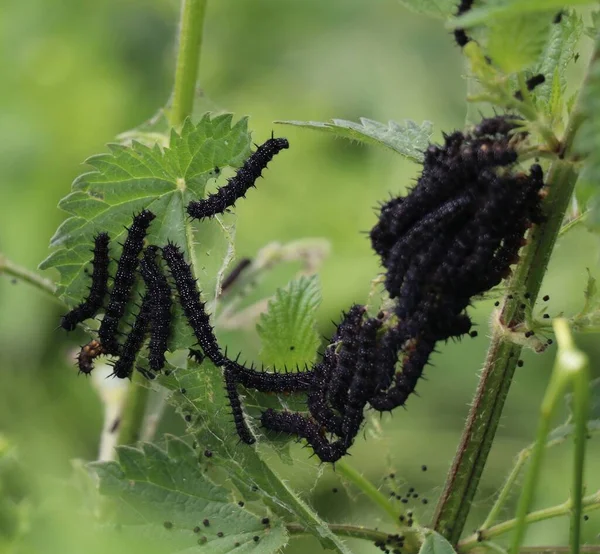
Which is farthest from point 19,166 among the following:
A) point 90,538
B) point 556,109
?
point 90,538

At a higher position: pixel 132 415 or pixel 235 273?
pixel 235 273

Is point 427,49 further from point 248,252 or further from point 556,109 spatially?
point 556,109

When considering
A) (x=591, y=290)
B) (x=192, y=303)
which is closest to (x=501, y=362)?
→ (x=591, y=290)

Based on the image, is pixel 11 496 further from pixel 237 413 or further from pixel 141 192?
pixel 141 192

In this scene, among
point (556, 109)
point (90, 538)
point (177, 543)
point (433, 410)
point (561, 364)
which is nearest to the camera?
point (90, 538)

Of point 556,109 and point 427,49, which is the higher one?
point 427,49

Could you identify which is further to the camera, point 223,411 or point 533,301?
point 223,411

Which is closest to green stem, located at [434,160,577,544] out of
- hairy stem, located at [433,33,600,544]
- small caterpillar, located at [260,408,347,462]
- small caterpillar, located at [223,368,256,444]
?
hairy stem, located at [433,33,600,544]

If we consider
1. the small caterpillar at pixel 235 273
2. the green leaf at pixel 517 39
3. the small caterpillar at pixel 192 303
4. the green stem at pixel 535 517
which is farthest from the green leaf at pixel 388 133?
the small caterpillar at pixel 235 273
